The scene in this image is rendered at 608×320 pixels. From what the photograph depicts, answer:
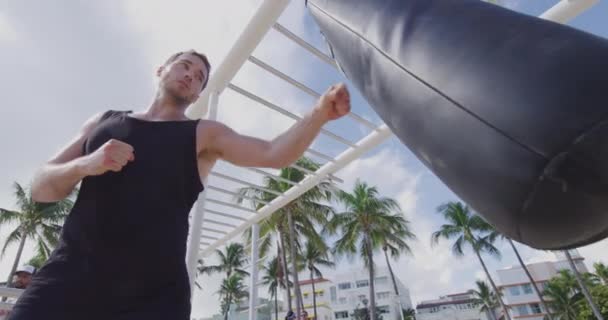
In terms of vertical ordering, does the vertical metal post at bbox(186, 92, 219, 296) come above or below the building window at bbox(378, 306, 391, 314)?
below

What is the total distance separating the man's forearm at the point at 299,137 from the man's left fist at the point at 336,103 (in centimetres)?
1

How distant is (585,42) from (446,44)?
0.20 metres

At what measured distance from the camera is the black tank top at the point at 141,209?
0.72 meters

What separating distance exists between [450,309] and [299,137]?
5758 cm

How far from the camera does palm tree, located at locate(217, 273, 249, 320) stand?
3073 cm

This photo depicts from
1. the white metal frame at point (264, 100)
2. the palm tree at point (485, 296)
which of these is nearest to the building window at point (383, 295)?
the palm tree at point (485, 296)

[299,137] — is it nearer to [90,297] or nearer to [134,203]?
[134,203]

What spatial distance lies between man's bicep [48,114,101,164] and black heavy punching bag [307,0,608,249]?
0.90m

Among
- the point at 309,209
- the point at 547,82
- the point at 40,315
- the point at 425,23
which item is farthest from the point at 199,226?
the point at 309,209

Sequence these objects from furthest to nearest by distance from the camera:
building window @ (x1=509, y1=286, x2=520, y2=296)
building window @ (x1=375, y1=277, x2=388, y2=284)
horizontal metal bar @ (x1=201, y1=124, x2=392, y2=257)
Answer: building window @ (x1=375, y1=277, x2=388, y2=284)
building window @ (x1=509, y1=286, x2=520, y2=296)
horizontal metal bar @ (x1=201, y1=124, x2=392, y2=257)

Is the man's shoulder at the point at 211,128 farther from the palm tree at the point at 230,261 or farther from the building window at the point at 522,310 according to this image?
the building window at the point at 522,310

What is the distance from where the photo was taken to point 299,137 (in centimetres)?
81

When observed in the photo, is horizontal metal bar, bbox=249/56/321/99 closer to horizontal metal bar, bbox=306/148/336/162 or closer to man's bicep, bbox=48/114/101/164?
horizontal metal bar, bbox=306/148/336/162

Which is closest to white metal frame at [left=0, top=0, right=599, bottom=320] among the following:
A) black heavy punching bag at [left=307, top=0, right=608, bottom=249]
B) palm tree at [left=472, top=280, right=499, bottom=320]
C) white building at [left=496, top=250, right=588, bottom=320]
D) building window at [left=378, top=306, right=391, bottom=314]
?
black heavy punching bag at [left=307, top=0, right=608, bottom=249]
